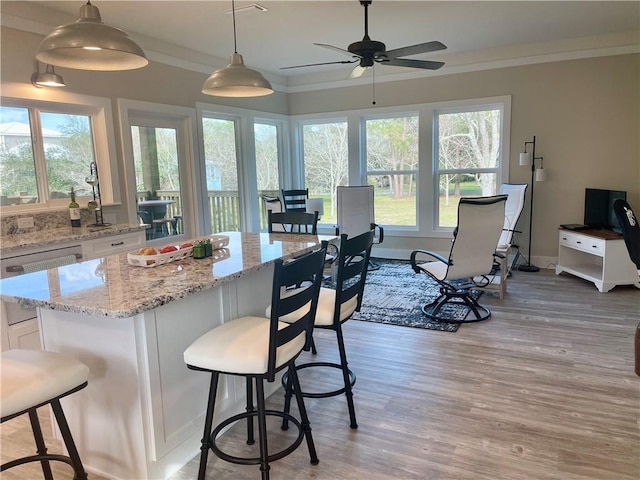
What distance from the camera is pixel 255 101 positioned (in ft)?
20.4

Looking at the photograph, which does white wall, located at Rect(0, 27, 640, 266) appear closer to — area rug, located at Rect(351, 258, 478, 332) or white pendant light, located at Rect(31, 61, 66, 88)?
white pendant light, located at Rect(31, 61, 66, 88)

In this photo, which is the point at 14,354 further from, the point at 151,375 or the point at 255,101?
the point at 255,101

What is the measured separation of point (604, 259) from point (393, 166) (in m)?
2.98

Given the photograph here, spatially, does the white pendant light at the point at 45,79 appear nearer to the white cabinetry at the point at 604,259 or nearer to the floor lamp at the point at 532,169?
the floor lamp at the point at 532,169

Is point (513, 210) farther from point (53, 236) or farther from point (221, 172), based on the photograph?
point (53, 236)

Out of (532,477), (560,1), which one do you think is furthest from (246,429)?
(560,1)

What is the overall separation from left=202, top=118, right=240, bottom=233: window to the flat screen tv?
14.4ft

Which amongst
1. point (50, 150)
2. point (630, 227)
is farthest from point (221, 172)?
point (630, 227)

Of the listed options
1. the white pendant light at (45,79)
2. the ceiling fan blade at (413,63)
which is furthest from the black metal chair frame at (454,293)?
the white pendant light at (45,79)

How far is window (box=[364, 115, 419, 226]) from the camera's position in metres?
6.38

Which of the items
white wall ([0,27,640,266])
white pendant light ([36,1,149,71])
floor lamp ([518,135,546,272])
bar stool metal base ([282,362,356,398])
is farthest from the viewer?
floor lamp ([518,135,546,272])

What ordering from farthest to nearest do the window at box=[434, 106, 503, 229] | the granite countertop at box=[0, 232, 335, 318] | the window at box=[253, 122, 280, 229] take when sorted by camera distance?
the window at box=[253, 122, 280, 229], the window at box=[434, 106, 503, 229], the granite countertop at box=[0, 232, 335, 318]

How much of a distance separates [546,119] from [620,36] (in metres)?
1.10

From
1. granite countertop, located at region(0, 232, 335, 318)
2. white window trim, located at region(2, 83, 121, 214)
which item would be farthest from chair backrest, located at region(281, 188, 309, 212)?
granite countertop, located at region(0, 232, 335, 318)
